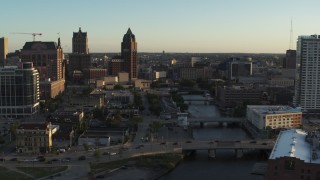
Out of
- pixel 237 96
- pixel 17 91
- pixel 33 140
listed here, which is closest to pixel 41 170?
pixel 33 140

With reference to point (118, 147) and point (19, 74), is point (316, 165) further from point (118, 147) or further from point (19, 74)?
point (19, 74)

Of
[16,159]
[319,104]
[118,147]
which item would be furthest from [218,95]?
[16,159]

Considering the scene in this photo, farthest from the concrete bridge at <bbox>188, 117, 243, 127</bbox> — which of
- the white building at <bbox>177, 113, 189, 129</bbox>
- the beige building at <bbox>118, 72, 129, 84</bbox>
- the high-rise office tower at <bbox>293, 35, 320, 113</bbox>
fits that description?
the beige building at <bbox>118, 72, 129, 84</bbox>

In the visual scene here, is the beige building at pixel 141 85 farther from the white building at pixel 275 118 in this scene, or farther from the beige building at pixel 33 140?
the beige building at pixel 33 140

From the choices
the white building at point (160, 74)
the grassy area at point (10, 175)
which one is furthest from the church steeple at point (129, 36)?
the grassy area at point (10, 175)

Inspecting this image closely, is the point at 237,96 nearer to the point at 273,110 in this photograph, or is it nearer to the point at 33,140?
the point at 273,110

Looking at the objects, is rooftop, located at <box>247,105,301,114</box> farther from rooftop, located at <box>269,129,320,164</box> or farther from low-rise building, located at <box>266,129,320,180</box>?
low-rise building, located at <box>266,129,320,180</box>

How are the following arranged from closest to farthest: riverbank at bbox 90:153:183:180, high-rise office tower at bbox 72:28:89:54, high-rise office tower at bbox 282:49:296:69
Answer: riverbank at bbox 90:153:183:180 → high-rise office tower at bbox 72:28:89:54 → high-rise office tower at bbox 282:49:296:69
